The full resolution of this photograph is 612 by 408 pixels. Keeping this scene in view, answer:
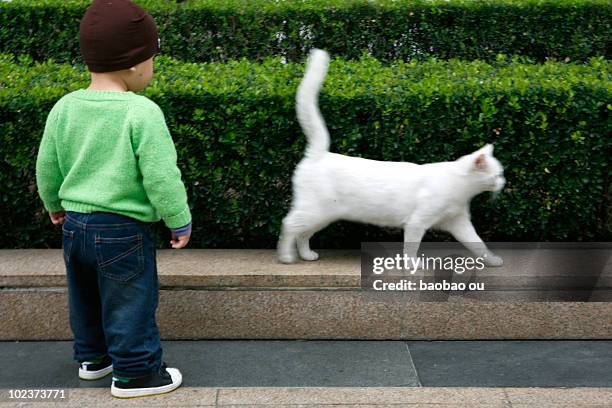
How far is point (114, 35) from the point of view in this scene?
3.58m

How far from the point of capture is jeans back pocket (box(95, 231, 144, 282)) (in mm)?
3670

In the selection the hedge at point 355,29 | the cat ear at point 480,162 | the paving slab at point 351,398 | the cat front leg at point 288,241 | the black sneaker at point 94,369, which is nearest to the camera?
the paving slab at point 351,398

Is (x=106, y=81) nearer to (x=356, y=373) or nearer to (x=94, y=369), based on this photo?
(x=94, y=369)

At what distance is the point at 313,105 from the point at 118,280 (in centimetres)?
145

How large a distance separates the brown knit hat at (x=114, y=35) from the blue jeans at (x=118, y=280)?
0.64m

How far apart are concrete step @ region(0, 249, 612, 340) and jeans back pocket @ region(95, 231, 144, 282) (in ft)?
2.66

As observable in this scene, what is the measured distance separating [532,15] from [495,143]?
2646 mm

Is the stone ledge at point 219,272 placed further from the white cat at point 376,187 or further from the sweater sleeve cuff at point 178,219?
the sweater sleeve cuff at point 178,219

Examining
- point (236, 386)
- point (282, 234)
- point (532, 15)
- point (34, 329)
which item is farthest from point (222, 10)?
point (236, 386)

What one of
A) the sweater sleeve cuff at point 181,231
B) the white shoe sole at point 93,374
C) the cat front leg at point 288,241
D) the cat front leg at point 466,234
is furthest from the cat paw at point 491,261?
the white shoe sole at point 93,374

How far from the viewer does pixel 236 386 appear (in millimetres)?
4105

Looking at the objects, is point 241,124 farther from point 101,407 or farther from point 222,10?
point 222,10

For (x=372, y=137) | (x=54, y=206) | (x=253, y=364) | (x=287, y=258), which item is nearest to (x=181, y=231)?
(x=54, y=206)

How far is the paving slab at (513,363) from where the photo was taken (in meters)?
4.16
